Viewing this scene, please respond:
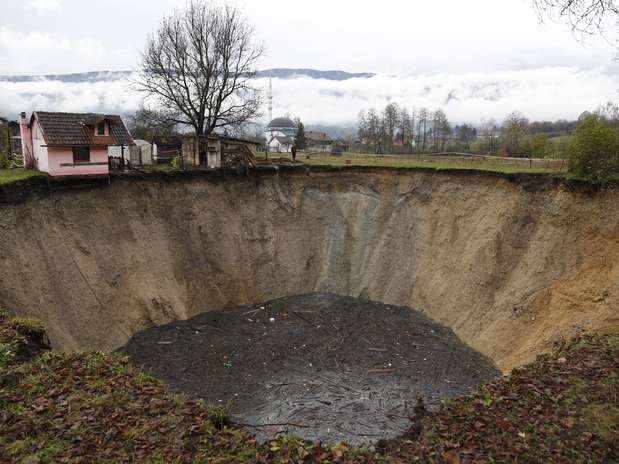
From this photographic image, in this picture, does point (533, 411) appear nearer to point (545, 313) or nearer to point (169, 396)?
point (169, 396)

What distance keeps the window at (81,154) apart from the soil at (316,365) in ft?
25.2

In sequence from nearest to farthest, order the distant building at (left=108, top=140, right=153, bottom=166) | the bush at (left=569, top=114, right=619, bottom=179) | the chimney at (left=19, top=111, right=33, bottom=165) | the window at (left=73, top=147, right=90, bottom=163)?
the bush at (left=569, top=114, right=619, bottom=179) → the window at (left=73, top=147, right=90, bottom=163) → the chimney at (left=19, top=111, right=33, bottom=165) → the distant building at (left=108, top=140, right=153, bottom=166)

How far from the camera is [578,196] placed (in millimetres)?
18484

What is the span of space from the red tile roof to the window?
12.8 inches

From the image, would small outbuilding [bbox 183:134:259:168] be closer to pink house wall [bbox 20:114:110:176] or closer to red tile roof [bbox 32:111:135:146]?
red tile roof [bbox 32:111:135:146]

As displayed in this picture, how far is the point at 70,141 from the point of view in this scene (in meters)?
18.7

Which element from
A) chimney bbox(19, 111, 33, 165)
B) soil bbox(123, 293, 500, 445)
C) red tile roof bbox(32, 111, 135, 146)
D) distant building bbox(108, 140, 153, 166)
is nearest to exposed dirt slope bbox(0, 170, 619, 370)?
soil bbox(123, 293, 500, 445)

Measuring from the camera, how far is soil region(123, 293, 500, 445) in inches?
522

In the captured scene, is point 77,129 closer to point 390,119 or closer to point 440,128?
point 390,119

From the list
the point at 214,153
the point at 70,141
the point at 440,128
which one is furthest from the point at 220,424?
the point at 440,128

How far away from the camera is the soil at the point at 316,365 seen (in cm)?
1325

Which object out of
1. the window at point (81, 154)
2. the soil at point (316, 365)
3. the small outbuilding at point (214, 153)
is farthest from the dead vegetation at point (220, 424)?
the small outbuilding at point (214, 153)

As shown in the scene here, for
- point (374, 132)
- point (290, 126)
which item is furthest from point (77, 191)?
point (290, 126)

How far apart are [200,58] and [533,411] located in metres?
28.5
